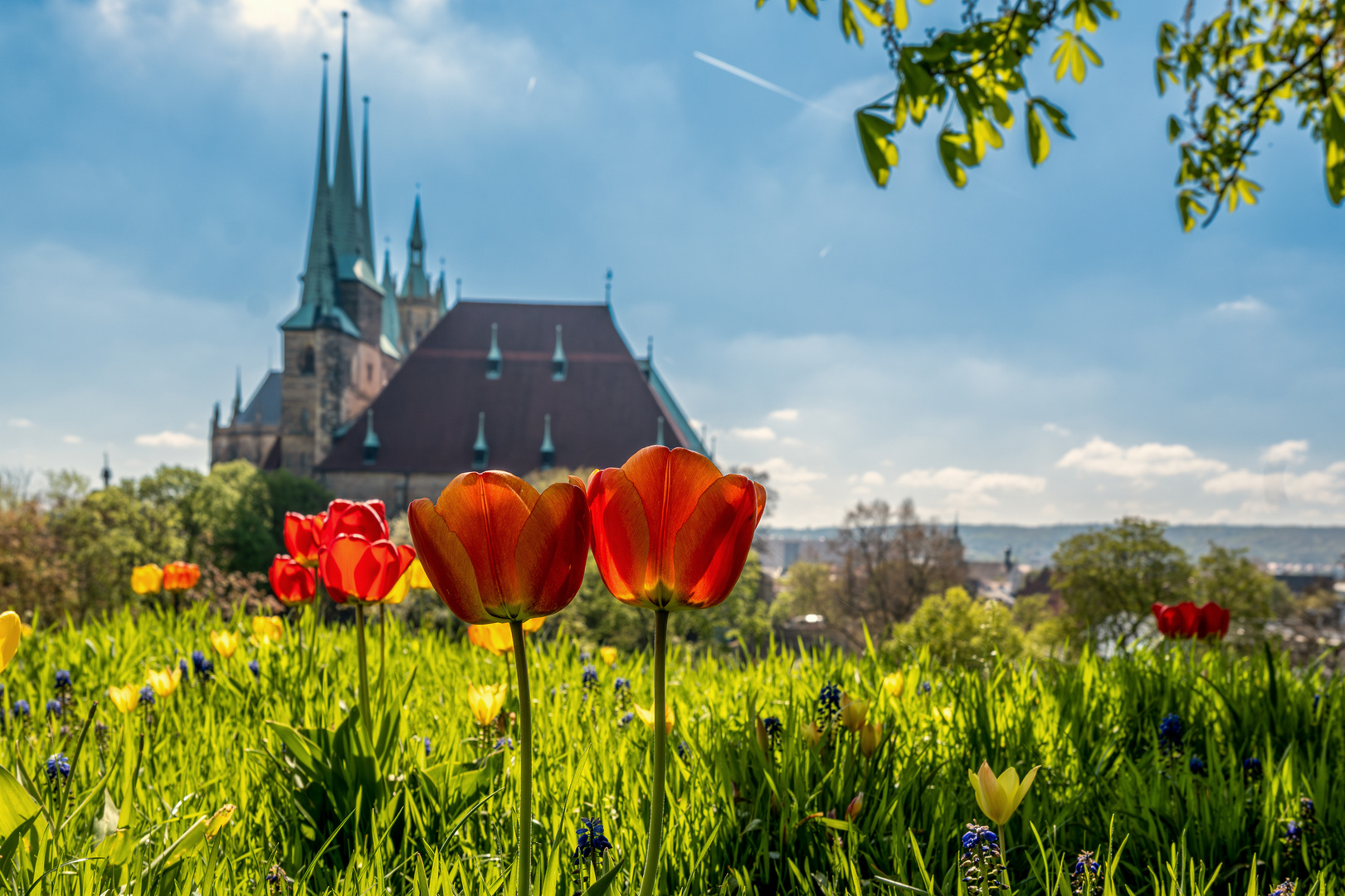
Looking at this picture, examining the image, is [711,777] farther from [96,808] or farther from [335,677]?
[335,677]

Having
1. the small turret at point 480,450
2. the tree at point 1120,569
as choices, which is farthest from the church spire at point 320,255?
the tree at point 1120,569

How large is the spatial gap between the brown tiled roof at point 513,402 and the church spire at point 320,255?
21.1 feet

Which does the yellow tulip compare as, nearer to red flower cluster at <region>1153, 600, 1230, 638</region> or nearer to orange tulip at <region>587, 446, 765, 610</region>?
orange tulip at <region>587, 446, 765, 610</region>

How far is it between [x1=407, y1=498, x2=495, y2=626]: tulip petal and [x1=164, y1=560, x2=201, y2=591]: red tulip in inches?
135

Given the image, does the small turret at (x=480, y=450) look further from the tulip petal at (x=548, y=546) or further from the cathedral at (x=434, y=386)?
the tulip petal at (x=548, y=546)

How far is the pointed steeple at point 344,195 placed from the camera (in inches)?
1817

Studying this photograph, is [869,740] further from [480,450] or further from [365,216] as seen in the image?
[365,216]

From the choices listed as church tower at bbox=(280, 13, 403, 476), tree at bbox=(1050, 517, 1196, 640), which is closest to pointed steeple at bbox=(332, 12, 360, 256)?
church tower at bbox=(280, 13, 403, 476)

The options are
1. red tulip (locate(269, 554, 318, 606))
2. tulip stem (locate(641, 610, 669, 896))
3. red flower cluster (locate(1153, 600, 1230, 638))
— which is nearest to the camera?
tulip stem (locate(641, 610, 669, 896))

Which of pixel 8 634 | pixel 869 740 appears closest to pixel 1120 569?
pixel 869 740

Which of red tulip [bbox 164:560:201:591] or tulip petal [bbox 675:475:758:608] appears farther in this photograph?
red tulip [bbox 164:560:201:591]

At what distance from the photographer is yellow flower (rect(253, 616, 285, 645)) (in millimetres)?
2898

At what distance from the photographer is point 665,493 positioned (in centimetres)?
97

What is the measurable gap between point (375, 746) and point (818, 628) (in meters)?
32.4
